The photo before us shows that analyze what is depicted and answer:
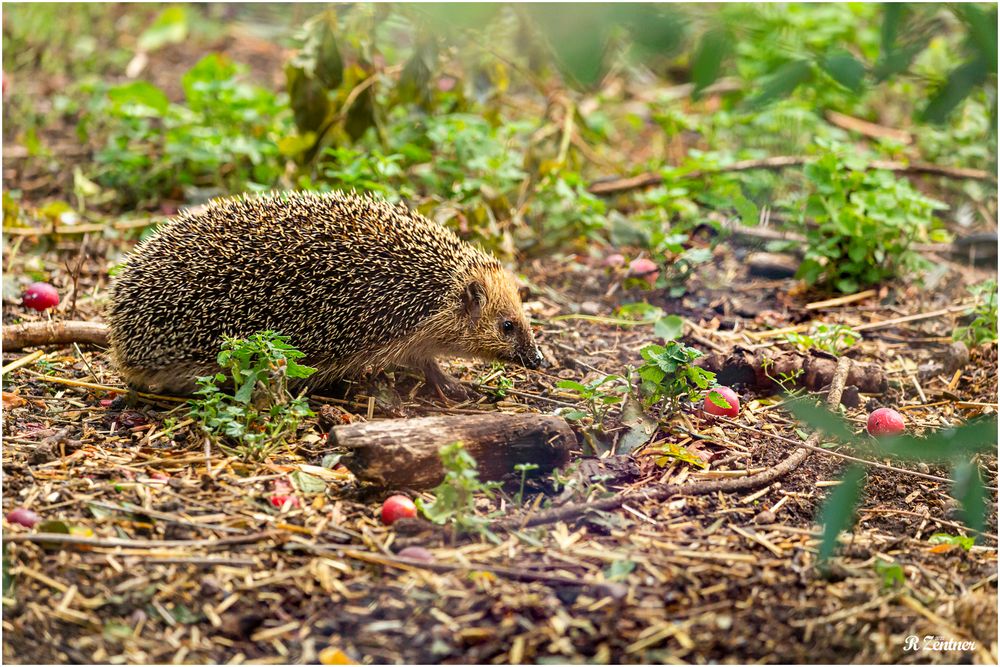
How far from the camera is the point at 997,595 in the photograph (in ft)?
14.2

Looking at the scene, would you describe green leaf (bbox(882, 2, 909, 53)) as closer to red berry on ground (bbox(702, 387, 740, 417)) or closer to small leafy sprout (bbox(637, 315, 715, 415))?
small leafy sprout (bbox(637, 315, 715, 415))

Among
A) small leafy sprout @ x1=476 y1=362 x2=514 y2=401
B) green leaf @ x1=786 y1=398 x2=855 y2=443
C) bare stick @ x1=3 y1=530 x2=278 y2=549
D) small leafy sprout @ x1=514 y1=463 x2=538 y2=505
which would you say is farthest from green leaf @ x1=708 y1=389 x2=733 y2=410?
green leaf @ x1=786 y1=398 x2=855 y2=443

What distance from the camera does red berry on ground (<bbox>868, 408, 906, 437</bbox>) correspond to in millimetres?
5703

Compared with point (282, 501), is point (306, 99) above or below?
above

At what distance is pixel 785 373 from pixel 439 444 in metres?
2.56

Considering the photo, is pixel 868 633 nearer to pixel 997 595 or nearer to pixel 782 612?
pixel 782 612

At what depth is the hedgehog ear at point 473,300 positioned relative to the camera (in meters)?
6.62

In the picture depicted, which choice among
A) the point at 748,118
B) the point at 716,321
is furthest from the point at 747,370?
the point at 748,118

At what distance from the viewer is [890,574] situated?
14.1 ft

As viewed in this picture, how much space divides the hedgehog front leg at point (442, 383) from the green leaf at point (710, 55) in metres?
4.26

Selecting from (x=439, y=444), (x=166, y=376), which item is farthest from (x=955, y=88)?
(x=166, y=376)

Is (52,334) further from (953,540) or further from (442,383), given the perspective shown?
(953,540)

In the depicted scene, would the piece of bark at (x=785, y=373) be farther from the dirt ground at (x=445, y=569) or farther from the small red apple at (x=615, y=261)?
the small red apple at (x=615, y=261)

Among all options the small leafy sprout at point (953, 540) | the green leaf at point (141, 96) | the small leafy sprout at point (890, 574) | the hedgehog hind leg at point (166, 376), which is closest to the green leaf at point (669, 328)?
the small leafy sprout at point (953, 540)
